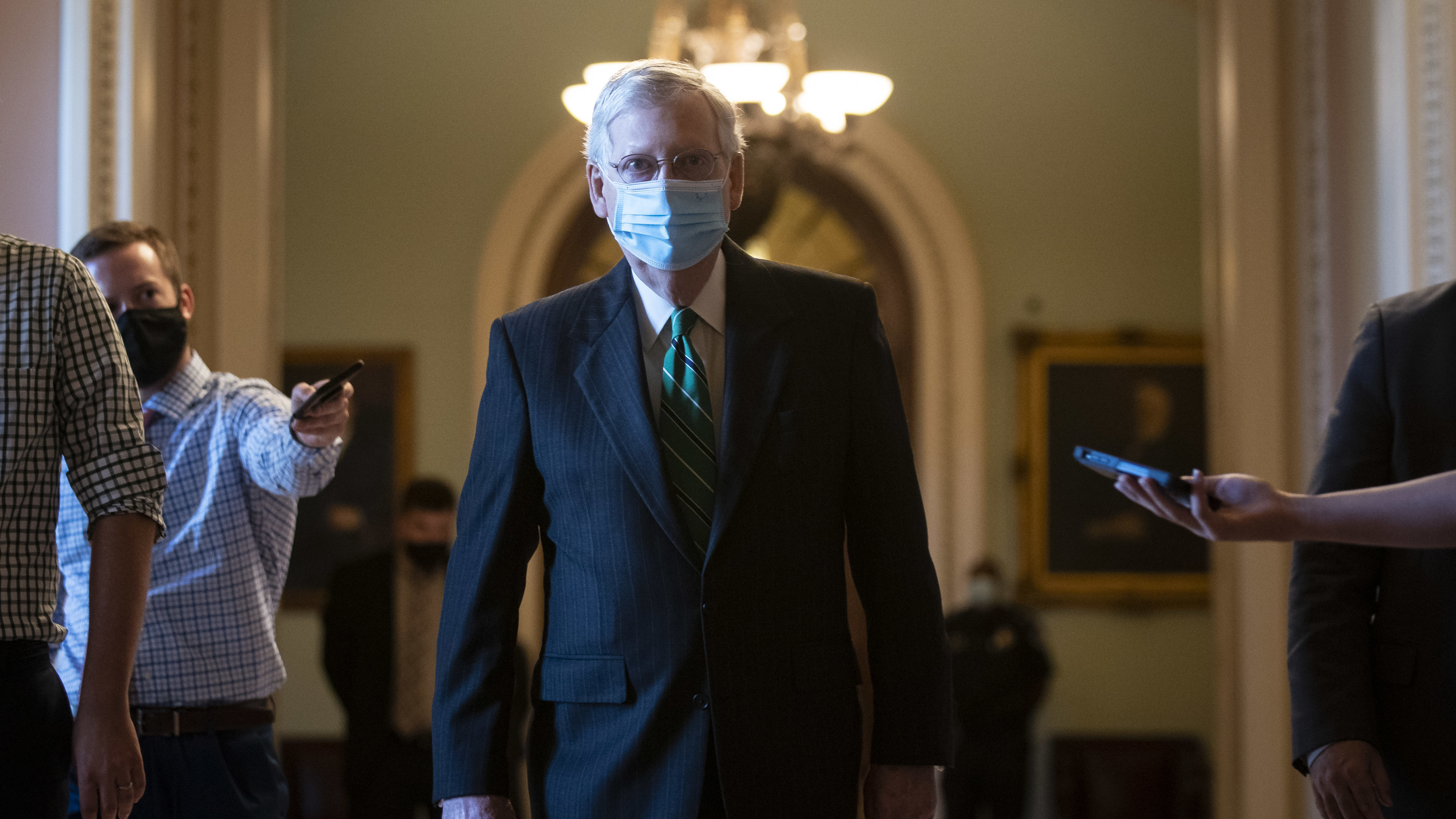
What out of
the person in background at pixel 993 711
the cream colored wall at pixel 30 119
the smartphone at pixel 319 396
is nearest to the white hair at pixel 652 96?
the smartphone at pixel 319 396

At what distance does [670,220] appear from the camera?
79.5 inches

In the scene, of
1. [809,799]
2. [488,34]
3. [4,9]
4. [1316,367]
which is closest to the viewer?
[809,799]

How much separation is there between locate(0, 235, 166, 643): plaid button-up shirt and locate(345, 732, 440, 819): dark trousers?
10.9ft

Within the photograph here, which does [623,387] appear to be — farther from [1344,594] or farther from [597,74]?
[597,74]

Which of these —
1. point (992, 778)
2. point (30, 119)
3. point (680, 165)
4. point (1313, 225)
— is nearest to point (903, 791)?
point (680, 165)

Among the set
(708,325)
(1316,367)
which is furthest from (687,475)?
(1316,367)

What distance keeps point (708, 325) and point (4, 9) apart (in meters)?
2.85

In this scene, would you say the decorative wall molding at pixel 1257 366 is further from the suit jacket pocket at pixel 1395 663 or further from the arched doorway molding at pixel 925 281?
the suit jacket pocket at pixel 1395 663

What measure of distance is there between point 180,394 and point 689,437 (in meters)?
1.29

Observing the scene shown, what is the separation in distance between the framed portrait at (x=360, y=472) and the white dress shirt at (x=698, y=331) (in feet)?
19.9

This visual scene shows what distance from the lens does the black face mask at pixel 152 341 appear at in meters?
2.66

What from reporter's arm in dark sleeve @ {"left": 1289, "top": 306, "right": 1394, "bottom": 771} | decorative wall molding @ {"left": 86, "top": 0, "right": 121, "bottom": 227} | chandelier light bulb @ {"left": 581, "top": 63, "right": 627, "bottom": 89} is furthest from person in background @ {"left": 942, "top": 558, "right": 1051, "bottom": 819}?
reporter's arm in dark sleeve @ {"left": 1289, "top": 306, "right": 1394, "bottom": 771}

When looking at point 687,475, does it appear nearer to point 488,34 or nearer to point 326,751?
point 326,751

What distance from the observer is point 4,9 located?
12.5ft
